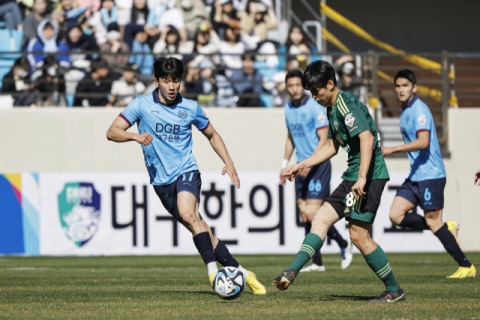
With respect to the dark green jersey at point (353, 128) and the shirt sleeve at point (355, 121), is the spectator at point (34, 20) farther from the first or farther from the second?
the shirt sleeve at point (355, 121)

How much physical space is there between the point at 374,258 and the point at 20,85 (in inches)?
430

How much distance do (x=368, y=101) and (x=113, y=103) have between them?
17.8ft

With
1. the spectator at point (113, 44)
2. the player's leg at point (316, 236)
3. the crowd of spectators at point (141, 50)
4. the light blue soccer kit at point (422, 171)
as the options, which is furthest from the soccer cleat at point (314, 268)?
the spectator at point (113, 44)

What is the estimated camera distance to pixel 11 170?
1461cm

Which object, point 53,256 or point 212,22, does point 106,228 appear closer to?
point 53,256

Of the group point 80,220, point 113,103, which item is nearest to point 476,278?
point 80,220

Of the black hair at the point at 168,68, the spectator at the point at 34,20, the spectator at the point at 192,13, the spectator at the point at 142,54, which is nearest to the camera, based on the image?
the black hair at the point at 168,68

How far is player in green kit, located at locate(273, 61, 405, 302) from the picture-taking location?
19.6 ft

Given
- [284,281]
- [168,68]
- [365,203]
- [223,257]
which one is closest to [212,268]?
[223,257]

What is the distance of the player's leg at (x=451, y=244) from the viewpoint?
28.3 ft

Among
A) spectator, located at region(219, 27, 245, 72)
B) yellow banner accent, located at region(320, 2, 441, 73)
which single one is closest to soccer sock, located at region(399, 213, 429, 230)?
spectator, located at region(219, 27, 245, 72)

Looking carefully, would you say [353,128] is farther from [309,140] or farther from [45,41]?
[45,41]

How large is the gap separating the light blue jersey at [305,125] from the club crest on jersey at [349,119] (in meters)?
4.05

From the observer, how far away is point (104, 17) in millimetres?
16500
